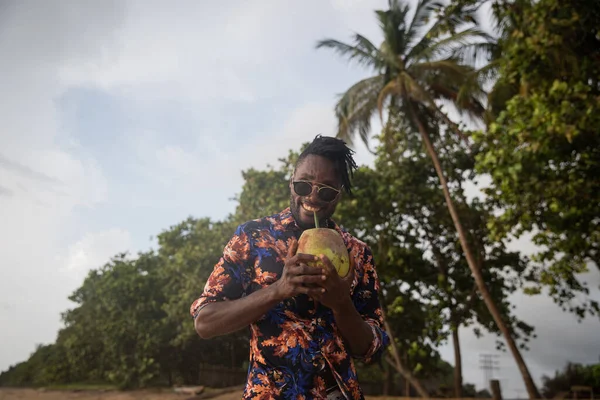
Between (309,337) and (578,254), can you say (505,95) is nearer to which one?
(578,254)

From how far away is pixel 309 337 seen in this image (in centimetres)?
170

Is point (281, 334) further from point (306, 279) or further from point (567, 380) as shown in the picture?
point (567, 380)

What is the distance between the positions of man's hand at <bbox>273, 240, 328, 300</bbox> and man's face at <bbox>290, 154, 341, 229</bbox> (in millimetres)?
457

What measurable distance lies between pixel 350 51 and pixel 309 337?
46.2 ft

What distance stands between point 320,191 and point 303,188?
76mm

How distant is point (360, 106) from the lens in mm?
14484

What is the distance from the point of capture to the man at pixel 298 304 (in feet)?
5.01

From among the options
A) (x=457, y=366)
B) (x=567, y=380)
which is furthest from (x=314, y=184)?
(x=567, y=380)

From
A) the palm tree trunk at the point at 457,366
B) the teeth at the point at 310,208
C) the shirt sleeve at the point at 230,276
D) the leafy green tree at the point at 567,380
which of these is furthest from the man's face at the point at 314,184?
the leafy green tree at the point at 567,380

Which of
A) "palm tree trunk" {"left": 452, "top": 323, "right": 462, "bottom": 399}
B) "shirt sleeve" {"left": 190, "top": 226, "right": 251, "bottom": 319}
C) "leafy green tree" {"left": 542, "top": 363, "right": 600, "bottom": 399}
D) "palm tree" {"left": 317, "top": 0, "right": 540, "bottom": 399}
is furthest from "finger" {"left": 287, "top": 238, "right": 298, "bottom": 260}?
"leafy green tree" {"left": 542, "top": 363, "right": 600, "bottom": 399}

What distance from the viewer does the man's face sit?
189 cm

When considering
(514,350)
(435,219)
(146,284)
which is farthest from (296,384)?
(146,284)

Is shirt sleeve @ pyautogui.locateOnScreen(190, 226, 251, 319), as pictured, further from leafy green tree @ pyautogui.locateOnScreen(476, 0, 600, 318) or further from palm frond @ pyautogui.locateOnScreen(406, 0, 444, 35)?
palm frond @ pyautogui.locateOnScreen(406, 0, 444, 35)

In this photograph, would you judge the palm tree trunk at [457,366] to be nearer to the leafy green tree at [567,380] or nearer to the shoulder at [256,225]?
the leafy green tree at [567,380]
